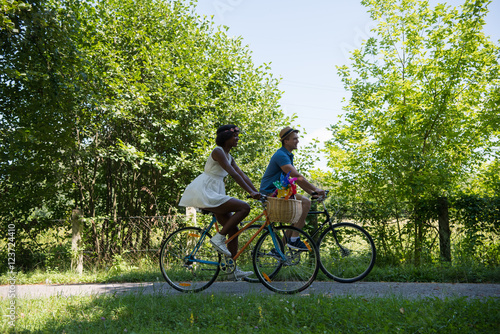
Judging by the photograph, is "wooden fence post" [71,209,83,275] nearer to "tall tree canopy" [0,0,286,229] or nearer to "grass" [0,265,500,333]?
"tall tree canopy" [0,0,286,229]

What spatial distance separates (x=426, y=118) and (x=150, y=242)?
21.7 ft

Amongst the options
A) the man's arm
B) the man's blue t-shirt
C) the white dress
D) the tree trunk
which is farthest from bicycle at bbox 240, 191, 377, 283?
the tree trunk

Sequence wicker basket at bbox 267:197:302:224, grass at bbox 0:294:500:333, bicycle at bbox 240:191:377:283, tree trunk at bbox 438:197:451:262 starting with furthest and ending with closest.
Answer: tree trunk at bbox 438:197:451:262, bicycle at bbox 240:191:377:283, wicker basket at bbox 267:197:302:224, grass at bbox 0:294:500:333

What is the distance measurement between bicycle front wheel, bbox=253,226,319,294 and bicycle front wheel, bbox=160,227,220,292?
0.59 m

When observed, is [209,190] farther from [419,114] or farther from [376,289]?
[419,114]

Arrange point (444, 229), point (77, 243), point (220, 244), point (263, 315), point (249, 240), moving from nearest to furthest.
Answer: point (263, 315) < point (220, 244) < point (249, 240) < point (444, 229) < point (77, 243)

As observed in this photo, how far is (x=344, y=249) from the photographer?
530cm

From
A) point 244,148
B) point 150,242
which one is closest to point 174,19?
point 244,148

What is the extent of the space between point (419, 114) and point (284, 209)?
4.94m

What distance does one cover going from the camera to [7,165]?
27.7 ft

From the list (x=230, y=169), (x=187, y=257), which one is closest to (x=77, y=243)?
(x=187, y=257)

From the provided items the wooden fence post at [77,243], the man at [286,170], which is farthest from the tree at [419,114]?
the wooden fence post at [77,243]

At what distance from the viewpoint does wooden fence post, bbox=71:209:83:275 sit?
333 inches

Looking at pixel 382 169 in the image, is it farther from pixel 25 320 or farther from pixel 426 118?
pixel 25 320
